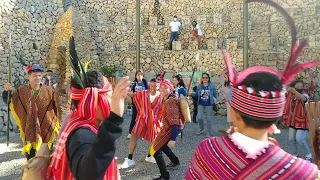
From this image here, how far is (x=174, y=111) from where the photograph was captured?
16.1 feet

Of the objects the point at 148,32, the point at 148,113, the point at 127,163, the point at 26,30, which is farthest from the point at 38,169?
the point at 148,32

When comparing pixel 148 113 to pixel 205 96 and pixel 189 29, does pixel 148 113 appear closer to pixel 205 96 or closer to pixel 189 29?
pixel 205 96

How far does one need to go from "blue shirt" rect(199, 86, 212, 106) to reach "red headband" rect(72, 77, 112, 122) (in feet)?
20.8

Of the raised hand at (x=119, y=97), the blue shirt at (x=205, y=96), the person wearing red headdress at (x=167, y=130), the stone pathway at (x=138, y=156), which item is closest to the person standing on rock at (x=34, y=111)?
the stone pathway at (x=138, y=156)

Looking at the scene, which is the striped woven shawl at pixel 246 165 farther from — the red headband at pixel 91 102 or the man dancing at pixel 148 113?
the man dancing at pixel 148 113

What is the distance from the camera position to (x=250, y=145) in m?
1.64

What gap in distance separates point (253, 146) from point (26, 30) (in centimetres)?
1522

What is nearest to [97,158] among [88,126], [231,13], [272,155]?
[88,126]

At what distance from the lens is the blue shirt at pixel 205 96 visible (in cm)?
834

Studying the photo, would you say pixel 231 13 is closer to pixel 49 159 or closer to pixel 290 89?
pixel 290 89

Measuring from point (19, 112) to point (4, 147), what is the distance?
2.89m

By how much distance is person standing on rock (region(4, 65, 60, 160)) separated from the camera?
195 inches

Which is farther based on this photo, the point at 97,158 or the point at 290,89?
the point at 290,89

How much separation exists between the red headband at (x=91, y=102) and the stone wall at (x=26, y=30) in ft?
42.0
